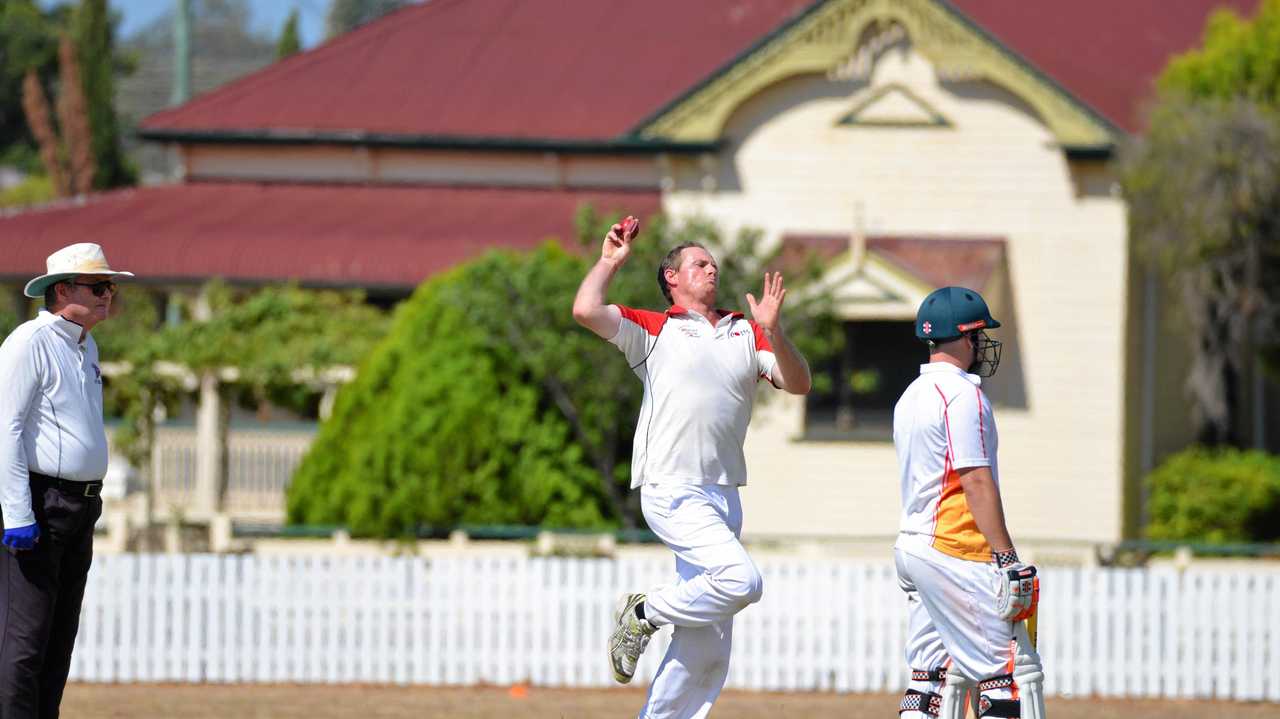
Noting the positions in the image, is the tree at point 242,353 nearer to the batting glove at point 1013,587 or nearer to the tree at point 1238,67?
the tree at point 1238,67

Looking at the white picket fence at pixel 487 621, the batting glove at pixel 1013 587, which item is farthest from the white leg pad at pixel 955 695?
the white picket fence at pixel 487 621

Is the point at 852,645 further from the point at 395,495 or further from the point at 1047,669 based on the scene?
the point at 395,495

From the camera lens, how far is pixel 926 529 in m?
7.43

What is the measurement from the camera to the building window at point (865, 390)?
22375mm

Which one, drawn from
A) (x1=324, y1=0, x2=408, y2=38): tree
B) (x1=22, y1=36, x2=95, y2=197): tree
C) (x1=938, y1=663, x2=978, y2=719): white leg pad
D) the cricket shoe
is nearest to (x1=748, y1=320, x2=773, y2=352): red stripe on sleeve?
the cricket shoe

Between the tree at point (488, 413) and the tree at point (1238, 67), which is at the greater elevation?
the tree at point (1238, 67)

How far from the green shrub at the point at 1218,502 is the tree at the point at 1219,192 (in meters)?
0.88

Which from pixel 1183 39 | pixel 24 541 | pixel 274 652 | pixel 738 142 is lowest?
pixel 274 652

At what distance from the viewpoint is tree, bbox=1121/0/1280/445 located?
829 inches

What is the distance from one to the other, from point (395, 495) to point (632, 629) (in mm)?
11162

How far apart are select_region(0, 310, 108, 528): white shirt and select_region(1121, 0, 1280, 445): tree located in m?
15.5

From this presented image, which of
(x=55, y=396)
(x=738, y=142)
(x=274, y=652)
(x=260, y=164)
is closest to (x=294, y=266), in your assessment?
(x=260, y=164)

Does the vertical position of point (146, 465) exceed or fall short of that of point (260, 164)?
it falls short

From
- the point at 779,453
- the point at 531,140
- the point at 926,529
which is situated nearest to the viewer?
the point at 926,529
